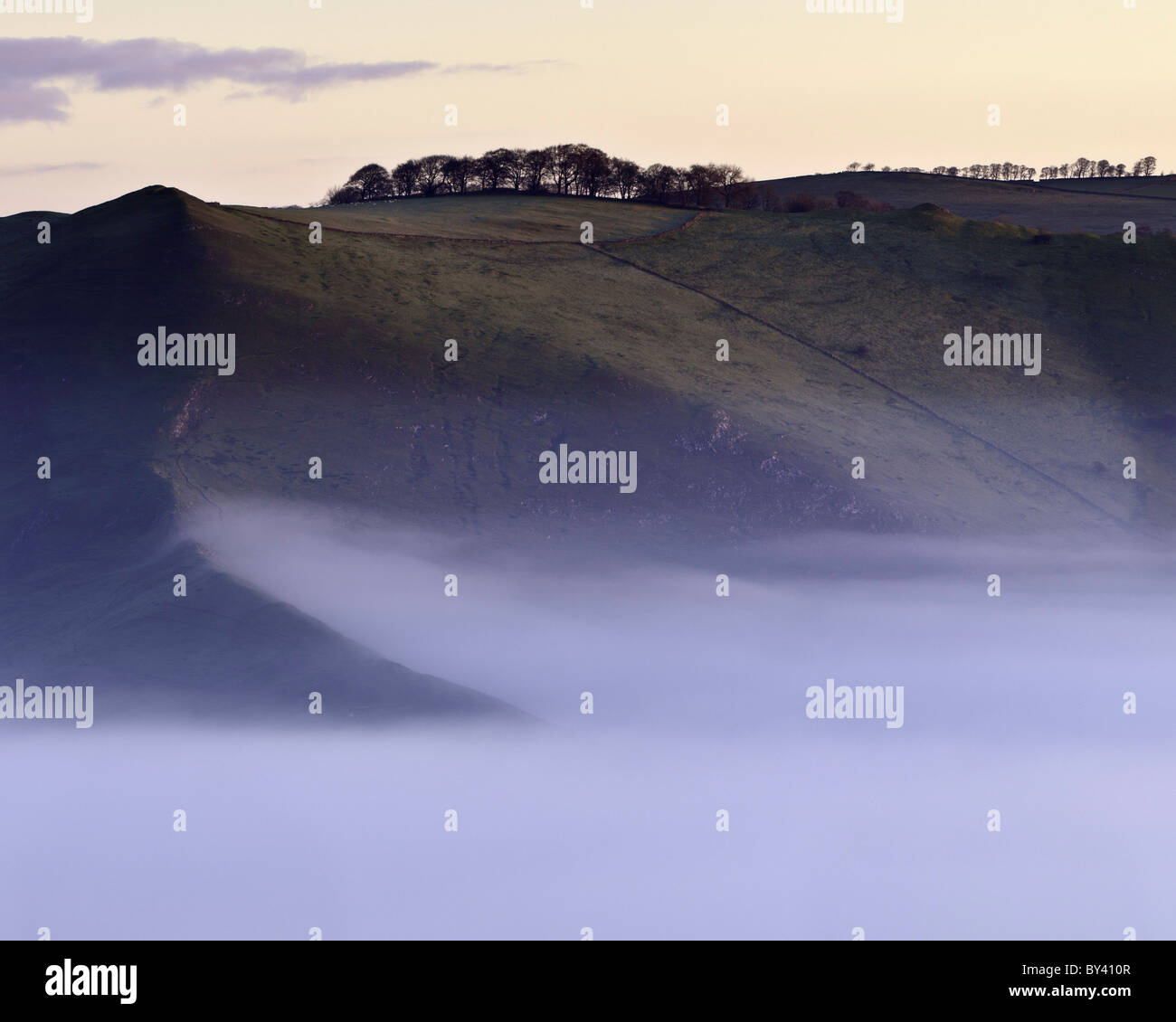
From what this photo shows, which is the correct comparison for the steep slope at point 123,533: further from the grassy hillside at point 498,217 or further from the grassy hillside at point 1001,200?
the grassy hillside at point 1001,200

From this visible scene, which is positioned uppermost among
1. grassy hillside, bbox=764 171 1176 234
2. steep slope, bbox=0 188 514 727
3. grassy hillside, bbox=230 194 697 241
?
grassy hillside, bbox=764 171 1176 234

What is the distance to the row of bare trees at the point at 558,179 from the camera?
384 ft

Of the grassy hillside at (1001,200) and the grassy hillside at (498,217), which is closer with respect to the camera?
the grassy hillside at (498,217)

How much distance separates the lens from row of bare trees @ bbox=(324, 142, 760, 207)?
11712 cm

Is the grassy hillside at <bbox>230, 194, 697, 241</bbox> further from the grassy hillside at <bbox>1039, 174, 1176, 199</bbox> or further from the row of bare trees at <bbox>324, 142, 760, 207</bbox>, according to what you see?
the grassy hillside at <bbox>1039, 174, 1176, 199</bbox>

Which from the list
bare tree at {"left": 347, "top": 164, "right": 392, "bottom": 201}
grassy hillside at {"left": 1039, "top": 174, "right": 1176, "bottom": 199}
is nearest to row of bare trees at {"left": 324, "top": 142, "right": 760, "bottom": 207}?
bare tree at {"left": 347, "top": 164, "right": 392, "bottom": 201}

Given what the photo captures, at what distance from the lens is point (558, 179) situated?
389 ft

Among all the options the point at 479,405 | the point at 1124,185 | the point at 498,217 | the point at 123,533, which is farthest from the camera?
the point at 1124,185

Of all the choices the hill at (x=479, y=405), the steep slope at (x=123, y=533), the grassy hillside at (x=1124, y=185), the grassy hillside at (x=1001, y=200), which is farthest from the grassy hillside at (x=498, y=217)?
the grassy hillside at (x=1124, y=185)

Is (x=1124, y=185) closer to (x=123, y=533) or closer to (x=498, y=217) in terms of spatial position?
(x=498, y=217)

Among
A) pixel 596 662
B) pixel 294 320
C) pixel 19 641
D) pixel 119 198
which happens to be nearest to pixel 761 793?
pixel 596 662

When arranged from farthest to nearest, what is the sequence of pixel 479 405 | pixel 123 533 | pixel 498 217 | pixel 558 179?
pixel 558 179 → pixel 498 217 → pixel 479 405 → pixel 123 533

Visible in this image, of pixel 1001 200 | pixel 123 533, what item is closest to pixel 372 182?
pixel 1001 200

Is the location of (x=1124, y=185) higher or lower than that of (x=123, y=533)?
higher
